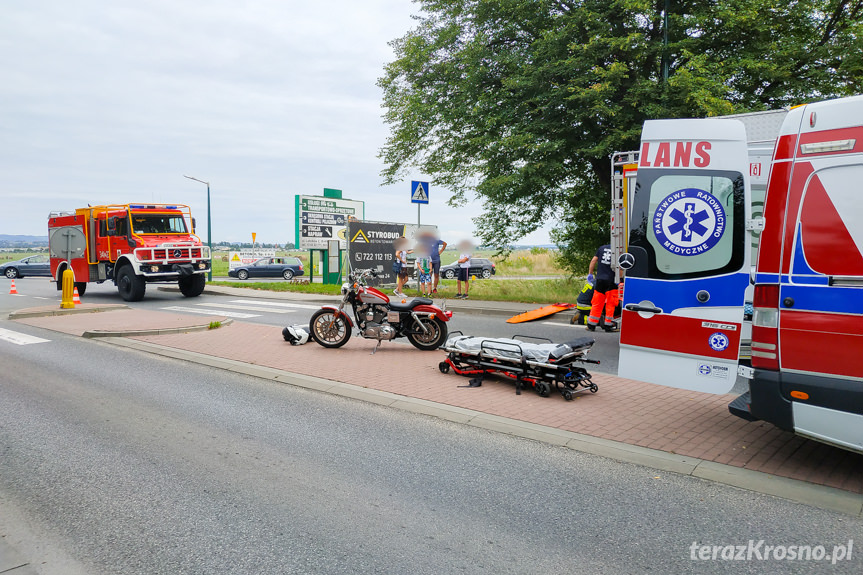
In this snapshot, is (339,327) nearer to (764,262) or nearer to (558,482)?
(558,482)

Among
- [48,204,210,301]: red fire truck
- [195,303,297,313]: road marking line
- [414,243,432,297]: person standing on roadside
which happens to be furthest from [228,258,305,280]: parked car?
[414,243,432,297]: person standing on roadside

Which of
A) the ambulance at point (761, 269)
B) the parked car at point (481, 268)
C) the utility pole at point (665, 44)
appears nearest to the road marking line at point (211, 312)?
the utility pole at point (665, 44)

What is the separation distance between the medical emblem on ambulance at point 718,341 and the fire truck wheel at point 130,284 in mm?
17869

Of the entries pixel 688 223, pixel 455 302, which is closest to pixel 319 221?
pixel 455 302

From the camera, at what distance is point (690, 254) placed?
4906 millimetres

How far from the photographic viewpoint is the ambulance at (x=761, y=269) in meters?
3.89

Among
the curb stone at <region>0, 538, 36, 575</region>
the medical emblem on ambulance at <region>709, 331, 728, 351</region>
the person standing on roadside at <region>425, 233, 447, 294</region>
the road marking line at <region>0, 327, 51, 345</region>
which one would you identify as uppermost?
the person standing on roadside at <region>425, 233, 447, 294</region>

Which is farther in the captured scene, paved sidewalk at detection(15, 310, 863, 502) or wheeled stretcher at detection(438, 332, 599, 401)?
wheeled stretcher at detection(438, 332, 599, 401)

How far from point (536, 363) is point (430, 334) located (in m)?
3.14

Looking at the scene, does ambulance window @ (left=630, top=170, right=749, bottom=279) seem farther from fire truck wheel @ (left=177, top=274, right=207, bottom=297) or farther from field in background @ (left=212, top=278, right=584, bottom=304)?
fire truck wheel @ (left=177, top=274, right=207, bottom=297)

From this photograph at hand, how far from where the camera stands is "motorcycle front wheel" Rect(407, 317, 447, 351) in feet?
30.9

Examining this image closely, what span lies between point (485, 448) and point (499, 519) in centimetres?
129

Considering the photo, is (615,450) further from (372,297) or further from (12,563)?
(372,297)

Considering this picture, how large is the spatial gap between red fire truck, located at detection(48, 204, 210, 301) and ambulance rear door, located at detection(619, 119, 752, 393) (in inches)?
683
